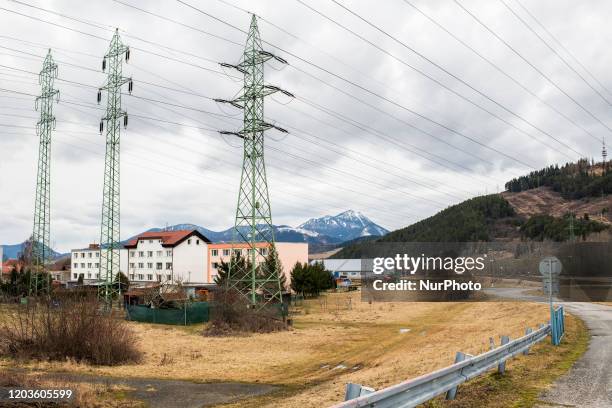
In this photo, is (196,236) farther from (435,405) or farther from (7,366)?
(435,405)

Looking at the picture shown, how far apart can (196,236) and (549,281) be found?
318ft

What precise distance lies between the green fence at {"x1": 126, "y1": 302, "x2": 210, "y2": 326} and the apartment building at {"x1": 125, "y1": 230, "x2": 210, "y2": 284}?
5826 centimetres

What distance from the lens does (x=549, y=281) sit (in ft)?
64.4

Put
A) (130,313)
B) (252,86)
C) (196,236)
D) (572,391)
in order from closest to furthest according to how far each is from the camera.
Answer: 1. (572,391)
2. (252,86)
3. (130,313)
4. (196,236)

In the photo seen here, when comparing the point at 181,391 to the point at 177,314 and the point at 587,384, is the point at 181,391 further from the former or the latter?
the point at 177,314

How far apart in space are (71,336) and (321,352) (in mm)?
13201

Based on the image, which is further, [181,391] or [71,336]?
[71,336]

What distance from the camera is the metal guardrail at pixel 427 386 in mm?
7051

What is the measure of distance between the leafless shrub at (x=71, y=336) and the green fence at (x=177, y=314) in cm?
2117

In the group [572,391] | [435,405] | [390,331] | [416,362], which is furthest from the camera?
[390,331]

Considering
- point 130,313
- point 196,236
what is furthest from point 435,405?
point 196,236

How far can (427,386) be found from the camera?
923 centimetres

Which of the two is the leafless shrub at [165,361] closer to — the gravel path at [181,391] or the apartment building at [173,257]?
the gravel path at [181,391]

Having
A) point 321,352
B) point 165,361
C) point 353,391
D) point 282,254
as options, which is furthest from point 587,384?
point 282,254
